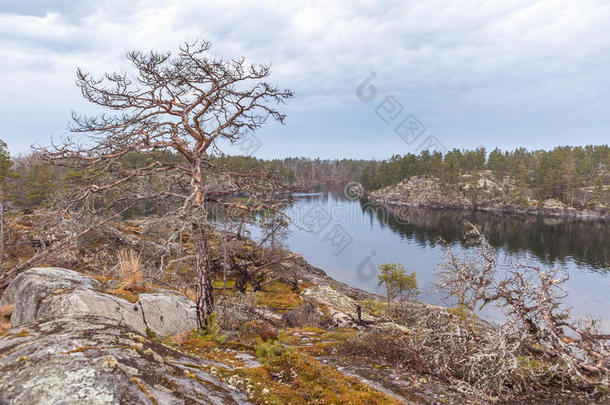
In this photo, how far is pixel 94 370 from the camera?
112 inches

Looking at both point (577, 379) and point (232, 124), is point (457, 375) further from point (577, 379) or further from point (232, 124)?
point (232, 124)

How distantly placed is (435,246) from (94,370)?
5986cm

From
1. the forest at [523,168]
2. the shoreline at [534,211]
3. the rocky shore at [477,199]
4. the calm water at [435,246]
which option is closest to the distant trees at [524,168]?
the forest at [523,168]

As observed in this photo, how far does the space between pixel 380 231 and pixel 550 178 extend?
68909 mm

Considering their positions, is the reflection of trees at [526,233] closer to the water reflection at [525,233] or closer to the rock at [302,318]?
the water reflection at [525,233]

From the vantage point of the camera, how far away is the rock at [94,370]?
2592 millimetres

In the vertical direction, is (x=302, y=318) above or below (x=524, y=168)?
below

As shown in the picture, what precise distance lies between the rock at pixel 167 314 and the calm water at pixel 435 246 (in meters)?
20.4

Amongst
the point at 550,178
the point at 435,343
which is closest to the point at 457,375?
the point at 435,343

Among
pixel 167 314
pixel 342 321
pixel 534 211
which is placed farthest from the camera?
pixel 534 211

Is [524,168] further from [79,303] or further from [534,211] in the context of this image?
[79,303]

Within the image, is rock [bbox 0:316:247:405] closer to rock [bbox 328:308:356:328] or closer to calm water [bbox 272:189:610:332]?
rock [bbox 328:308:356:328]

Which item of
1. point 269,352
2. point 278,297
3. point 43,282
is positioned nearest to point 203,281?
point 43,282

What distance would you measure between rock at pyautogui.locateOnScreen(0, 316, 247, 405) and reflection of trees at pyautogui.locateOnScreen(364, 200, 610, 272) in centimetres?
4118
